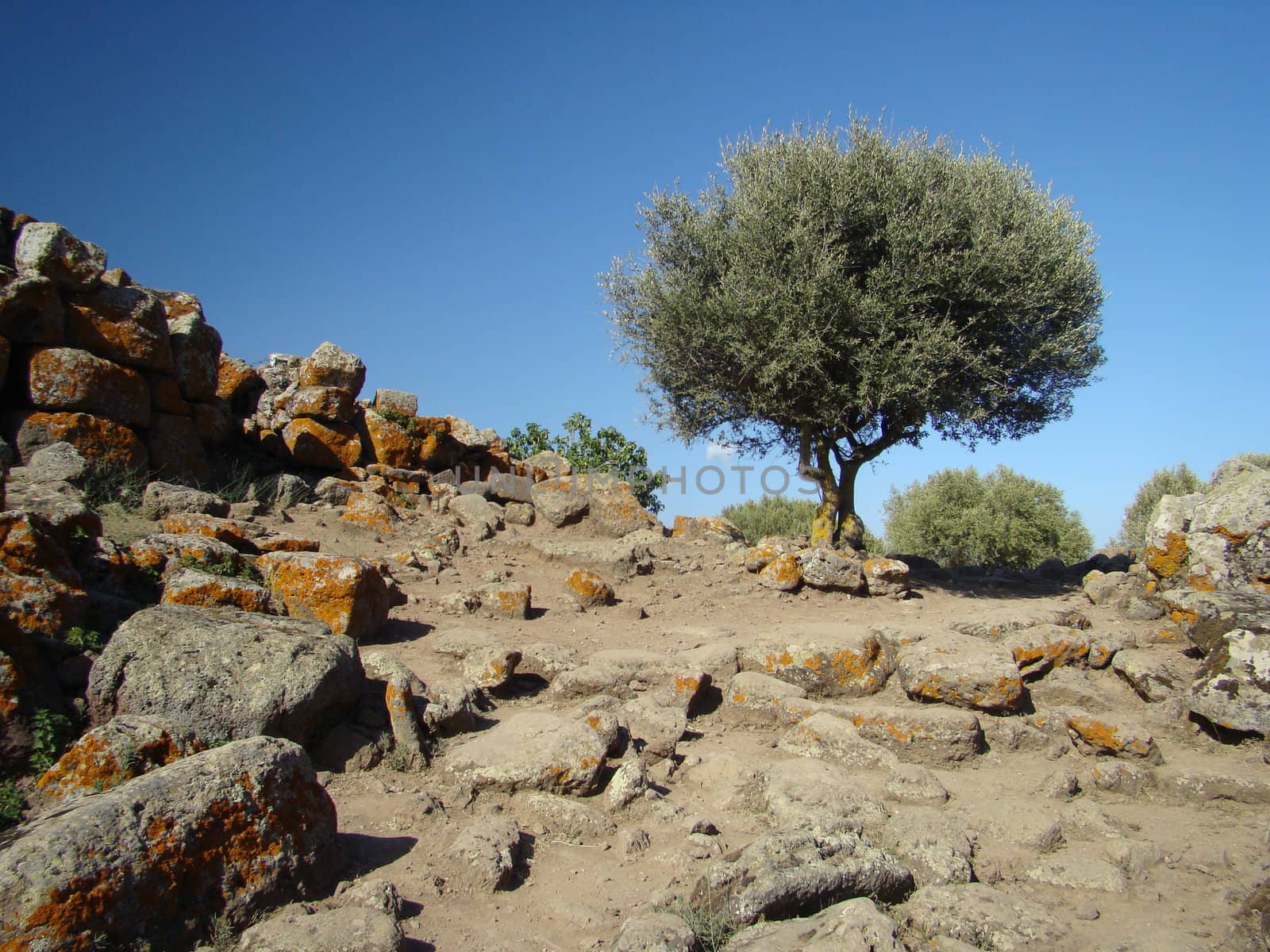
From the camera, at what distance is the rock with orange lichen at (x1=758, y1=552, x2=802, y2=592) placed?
13484mm

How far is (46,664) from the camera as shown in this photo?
6.26 meters

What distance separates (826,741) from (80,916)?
19.6 ft

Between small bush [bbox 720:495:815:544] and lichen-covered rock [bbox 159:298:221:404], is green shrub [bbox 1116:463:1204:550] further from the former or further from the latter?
lichen-covered rock [bbox 159:298:221:404]

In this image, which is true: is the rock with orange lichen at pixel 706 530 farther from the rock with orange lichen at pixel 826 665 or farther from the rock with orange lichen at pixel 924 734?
the rock with orange lichen at pixel 924 734

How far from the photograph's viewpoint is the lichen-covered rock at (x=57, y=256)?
1309 cm

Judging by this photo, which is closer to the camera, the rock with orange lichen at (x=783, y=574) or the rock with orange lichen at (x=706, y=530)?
the rock with orange lichen at (x=783, y=574)

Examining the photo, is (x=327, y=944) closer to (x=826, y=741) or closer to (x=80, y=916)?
(x=80, y=916)

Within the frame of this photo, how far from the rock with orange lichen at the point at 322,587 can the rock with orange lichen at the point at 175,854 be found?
421 cm

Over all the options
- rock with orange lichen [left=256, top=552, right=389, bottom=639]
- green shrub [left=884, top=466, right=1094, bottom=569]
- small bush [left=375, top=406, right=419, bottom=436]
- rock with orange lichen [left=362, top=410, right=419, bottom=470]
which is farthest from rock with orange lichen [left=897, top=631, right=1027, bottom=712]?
green shrub [left=884, top=466, right=1094, bottom=569]

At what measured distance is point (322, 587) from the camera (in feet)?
29.7

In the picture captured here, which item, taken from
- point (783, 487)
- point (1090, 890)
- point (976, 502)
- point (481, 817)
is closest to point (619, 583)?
point (783, 487)

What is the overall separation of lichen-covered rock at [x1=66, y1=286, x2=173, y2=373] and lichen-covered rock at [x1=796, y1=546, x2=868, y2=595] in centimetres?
1160

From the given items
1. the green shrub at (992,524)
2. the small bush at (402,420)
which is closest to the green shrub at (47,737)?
the small bush at (402,420)

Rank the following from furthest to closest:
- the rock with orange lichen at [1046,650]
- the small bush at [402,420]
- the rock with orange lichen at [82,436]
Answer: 1. the small bush at [402,420]
2. the rock with orange lichen at [82,436]
3. the rock with orange lichen at [1046,650]
